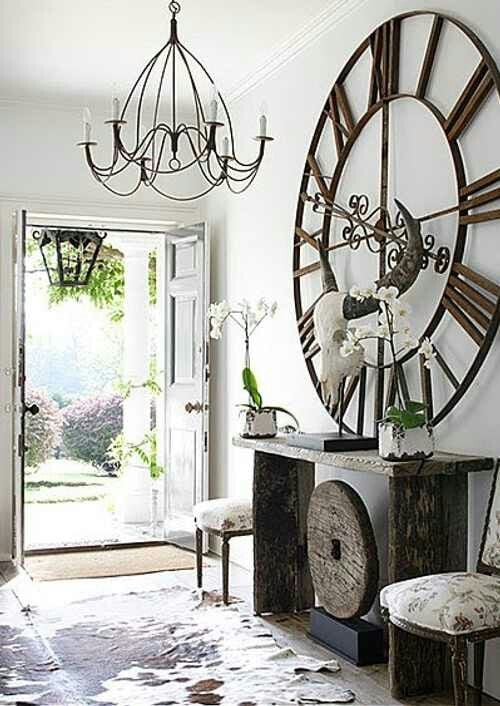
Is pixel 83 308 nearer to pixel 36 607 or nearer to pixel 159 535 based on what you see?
pixel 159 535

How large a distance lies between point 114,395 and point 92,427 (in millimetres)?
383

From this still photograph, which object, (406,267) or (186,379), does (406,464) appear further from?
(186,379)

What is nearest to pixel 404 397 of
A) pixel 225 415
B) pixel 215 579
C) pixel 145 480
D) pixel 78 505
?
pixel 215 579

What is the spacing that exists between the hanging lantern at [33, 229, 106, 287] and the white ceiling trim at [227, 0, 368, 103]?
78.9 inches

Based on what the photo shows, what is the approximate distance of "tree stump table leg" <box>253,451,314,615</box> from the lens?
452 cm

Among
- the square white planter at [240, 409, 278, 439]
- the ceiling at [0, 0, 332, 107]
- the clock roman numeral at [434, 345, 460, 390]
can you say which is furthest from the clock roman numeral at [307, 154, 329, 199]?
the clock roman numeral at [434, 345, 460, 390]

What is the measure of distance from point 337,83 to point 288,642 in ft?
8.17

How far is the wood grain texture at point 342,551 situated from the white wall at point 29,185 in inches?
94.2

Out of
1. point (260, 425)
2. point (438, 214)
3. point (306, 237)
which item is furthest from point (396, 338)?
point (306, 237)

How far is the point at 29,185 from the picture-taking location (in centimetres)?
588

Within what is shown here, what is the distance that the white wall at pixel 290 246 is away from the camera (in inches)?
137

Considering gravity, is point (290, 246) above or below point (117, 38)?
below


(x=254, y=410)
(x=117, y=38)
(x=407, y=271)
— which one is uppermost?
(x=117, y=38)

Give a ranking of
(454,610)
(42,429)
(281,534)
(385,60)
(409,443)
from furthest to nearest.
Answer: (42,429)
(281,534)
(385,60)
(409,443)
(454,610)
